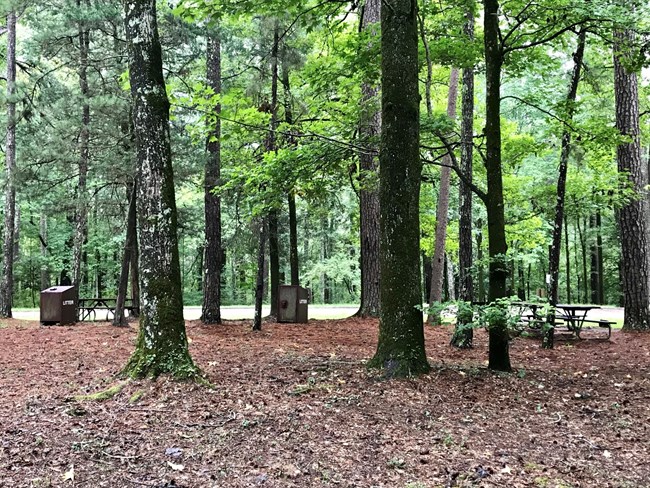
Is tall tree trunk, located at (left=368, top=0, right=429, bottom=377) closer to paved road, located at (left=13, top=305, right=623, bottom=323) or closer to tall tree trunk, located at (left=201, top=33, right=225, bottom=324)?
tall tree trunk, located at (left=201, top=33, right=225, bottom=324)

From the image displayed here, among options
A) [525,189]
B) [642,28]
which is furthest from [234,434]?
[525,189]

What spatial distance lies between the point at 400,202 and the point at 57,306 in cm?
1060

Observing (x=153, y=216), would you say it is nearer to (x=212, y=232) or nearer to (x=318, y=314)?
(x=212, y=232)

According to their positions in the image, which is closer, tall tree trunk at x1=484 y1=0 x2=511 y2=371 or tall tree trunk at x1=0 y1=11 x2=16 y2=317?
tall tree trunk at x1=484 y1=0 x2=511 y2=371

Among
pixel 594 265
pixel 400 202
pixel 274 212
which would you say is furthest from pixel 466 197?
pixel 594 265

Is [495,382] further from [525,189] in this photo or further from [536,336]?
[525,189]

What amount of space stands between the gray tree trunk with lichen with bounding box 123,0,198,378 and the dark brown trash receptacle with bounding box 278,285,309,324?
7653 millimetres

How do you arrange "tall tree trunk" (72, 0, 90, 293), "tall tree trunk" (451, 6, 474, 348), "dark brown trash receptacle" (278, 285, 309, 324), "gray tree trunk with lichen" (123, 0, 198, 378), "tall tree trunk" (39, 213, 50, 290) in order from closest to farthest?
"gray tree trunk with lichen" (123, 0, 198, 378) < "tall tree trunk" (451, 6, 474, 348) < "dark brown trash receptacle" (278, 285, 309, 324) < "tall tree trunk" (72, 0, 90, 293) < "tall tree trunk" (39, 213, 50, 290)

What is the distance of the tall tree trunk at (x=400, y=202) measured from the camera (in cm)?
557

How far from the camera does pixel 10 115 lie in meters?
14.8

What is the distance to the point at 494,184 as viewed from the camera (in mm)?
6094

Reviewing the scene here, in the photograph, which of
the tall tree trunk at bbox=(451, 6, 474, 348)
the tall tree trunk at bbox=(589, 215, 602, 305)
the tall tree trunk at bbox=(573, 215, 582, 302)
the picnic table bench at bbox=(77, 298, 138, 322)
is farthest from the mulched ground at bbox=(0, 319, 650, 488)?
the tall tree trunk at bbox=(573, 215, 582, 302)

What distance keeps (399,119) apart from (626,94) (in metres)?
8.08

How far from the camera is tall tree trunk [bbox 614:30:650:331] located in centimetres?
1065
